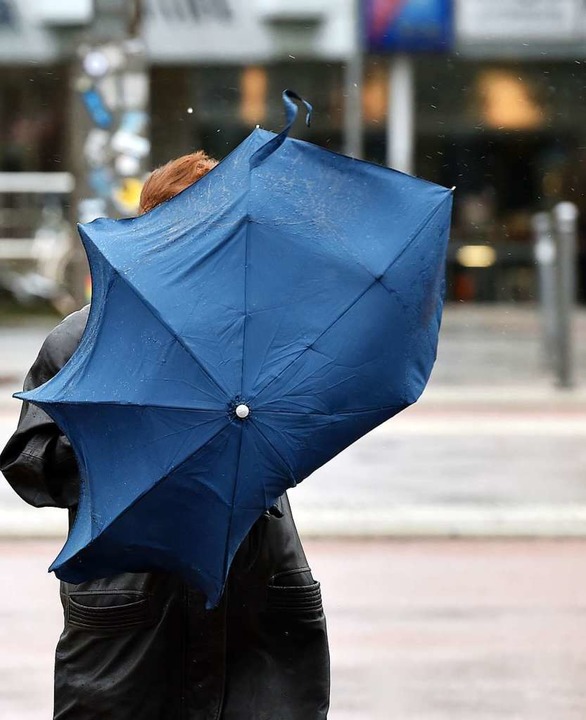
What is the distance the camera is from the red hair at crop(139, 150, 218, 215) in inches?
129

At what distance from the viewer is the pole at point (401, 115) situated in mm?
23625

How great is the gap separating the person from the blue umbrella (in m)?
0.19

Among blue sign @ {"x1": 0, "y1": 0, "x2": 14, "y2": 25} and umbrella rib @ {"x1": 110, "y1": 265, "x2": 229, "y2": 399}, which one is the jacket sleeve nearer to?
umbrella rib @ {"x1": 110, "y1": 265, "x2": 229, "y2": 399}

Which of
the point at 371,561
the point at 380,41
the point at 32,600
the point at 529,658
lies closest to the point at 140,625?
the point at 529,658

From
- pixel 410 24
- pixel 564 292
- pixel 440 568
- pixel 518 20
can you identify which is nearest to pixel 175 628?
pixel 440 568

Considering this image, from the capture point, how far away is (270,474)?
2.93 meters

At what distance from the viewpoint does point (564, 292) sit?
49.6ft

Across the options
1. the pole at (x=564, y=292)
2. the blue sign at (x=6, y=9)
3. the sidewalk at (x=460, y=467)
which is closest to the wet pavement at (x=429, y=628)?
the sidewalk at (x=460, y=467)

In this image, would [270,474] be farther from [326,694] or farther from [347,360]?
[326,694]

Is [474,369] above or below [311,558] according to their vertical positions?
above

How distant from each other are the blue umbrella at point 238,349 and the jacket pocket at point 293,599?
12.0 inches

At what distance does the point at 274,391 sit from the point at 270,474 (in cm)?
15

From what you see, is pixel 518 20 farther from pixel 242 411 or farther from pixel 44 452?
pixel 242 411

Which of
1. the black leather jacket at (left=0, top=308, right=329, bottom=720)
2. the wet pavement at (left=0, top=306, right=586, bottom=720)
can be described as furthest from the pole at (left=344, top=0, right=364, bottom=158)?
the black leather jacket at (left=0, top=308, right=329, bottom=720)
